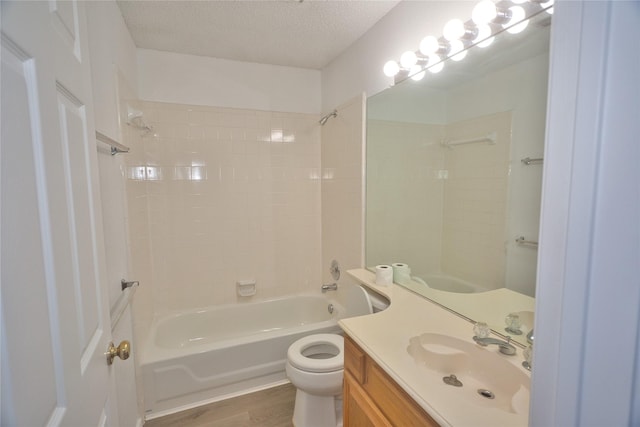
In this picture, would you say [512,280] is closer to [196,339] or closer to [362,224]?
[362,224]

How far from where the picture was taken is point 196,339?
2.55 meters

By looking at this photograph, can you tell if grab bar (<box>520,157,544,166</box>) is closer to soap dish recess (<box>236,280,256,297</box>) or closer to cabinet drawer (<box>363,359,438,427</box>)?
cabinet drawer (<box>363,359,438,427</box>)

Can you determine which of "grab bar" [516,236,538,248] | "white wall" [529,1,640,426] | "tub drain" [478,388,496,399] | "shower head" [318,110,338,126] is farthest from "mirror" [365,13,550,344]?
"white wall" [529,1,640,426]

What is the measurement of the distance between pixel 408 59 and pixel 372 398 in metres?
1.65

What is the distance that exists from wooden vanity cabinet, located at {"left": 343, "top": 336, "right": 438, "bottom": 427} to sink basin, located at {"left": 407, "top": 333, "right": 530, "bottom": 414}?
11 cm

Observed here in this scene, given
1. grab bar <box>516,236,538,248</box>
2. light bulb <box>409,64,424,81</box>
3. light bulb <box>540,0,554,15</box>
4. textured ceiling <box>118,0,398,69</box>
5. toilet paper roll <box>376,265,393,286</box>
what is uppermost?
textured ceiling <box>118,0,398,69</box>

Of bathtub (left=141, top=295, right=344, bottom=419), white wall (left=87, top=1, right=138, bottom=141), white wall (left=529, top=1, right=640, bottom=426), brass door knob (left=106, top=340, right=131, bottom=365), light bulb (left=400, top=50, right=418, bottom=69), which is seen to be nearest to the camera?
white wall (left=529, top=1, right=640, bottom=426)

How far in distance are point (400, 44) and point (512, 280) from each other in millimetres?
1410

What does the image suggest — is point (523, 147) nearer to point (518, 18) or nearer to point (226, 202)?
point (518, 18)

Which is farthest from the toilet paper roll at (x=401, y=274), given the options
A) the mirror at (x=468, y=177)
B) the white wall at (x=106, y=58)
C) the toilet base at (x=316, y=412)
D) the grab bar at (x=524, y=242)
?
the white wall at (x=106, y=58)

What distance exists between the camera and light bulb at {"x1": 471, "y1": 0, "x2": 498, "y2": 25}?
116 centimetres

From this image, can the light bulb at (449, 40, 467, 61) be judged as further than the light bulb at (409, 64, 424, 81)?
No

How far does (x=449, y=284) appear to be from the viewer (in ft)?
5.13

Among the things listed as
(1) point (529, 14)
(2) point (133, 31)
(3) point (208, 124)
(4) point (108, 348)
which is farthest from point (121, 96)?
(1) point (529, 14)
